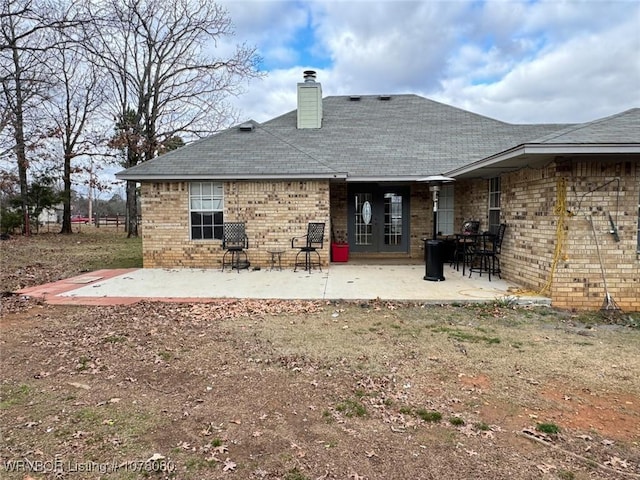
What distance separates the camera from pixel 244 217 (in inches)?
396

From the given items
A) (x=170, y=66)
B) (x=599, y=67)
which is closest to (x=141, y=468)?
(x=599, y=67)

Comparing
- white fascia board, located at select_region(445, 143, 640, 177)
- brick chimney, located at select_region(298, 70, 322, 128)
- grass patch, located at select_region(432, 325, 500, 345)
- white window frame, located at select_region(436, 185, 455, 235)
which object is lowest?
grass patch, located at select_region(432, 325, 500, 345)

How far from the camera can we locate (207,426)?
9.38 feet

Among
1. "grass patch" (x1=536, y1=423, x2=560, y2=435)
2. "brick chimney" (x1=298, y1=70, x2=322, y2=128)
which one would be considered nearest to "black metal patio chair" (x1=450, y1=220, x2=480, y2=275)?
"brick chimney" (x1=298, y1=70, x2=322, y2=128)

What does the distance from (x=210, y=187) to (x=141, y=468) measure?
27.5 ft

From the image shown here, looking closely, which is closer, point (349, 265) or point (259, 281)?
point (259, 281)

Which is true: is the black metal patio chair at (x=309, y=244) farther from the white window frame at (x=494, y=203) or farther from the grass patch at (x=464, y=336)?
the grass patch at (x=464, y=336)

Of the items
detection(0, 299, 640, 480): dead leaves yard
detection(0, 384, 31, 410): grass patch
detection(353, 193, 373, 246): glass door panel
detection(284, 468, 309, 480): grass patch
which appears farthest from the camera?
detection(353, 193, 373, 246): glass door panel

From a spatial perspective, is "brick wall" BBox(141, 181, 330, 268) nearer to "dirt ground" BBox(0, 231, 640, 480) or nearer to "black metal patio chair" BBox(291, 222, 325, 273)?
"black metal patio chair" BBox(291, 222, 325, 273)

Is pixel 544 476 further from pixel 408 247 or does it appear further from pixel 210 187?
pixel 408 247

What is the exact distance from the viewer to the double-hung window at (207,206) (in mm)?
10117

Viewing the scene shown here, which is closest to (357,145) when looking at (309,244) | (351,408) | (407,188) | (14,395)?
(407,188)

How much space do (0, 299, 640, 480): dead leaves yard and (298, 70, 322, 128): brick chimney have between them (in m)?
9.90

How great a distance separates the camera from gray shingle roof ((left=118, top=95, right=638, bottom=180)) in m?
9.86
